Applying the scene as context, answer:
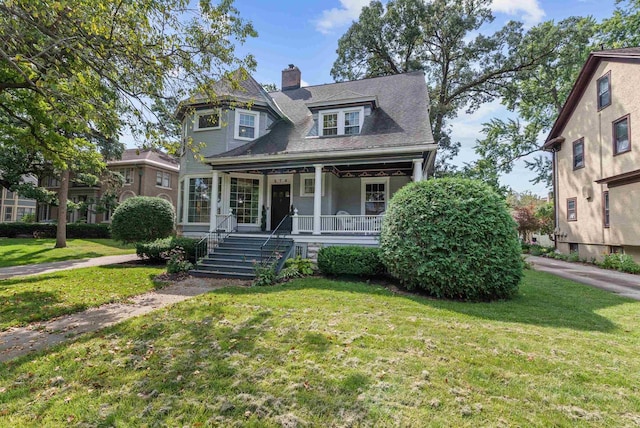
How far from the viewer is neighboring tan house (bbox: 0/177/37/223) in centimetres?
3569

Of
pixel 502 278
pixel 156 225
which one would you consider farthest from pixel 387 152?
pixel 156 225

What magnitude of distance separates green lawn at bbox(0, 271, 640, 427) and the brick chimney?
51.2ft

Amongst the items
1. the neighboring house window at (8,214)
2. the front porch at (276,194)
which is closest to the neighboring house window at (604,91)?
the front porch at (276,194)

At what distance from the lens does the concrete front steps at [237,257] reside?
10.2m

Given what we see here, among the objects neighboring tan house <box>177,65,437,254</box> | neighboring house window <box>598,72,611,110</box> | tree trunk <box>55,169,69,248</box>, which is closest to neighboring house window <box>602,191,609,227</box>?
neighboring house window <box>598,72,611,110</box>

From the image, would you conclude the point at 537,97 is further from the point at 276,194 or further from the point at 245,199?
the point at 245,199

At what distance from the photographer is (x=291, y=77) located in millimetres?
18516

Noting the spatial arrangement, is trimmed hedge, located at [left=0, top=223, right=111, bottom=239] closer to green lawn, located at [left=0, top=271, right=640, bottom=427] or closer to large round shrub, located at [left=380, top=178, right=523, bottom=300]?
green lawn, located at [left=0, top=271, right=640, bottom=427]

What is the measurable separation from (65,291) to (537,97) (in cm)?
2728

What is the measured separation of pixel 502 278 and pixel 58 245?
22.8 m

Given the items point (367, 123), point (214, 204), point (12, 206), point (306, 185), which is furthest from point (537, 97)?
point (12, 206)

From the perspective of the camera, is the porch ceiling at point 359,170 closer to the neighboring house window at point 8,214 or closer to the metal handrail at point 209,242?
the metal handrail at point 209,242

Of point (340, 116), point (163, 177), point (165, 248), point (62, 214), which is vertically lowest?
point (165, 248)

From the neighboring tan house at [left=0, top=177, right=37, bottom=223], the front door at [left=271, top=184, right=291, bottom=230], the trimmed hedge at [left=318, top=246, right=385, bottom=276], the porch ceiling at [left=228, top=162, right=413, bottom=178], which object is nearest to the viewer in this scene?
the trimmed hedge at [left=318, top=246, right=385, bottom=276]
